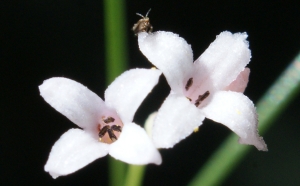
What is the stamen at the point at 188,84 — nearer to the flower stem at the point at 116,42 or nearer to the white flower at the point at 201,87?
the white flower at the point at 201,87

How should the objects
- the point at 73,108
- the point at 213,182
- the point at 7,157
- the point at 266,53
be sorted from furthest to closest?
the point at 266,53, the point at 7,157, the point at 213,182, the point at 73,108

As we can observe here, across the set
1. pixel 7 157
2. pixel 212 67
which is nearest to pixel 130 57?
pixel 7 157

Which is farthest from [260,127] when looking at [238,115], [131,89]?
[131,89]

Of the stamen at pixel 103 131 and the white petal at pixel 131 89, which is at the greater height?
the white petal at pixel 131 89

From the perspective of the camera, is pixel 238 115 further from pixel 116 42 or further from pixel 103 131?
pixel 116 42

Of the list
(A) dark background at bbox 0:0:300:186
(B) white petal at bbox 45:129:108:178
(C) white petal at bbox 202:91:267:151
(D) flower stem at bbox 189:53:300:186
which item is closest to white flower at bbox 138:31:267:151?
(C) white petal at bbox 202:91:267:151

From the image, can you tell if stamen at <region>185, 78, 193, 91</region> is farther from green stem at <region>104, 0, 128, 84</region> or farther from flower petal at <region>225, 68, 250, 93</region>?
green stem at <region>104, 0, 128, 84</region>

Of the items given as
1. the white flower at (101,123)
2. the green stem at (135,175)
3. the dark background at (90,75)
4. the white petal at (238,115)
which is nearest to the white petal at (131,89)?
the white flower at (101,123)

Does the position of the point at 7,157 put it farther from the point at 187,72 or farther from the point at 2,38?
the point at 187,72
